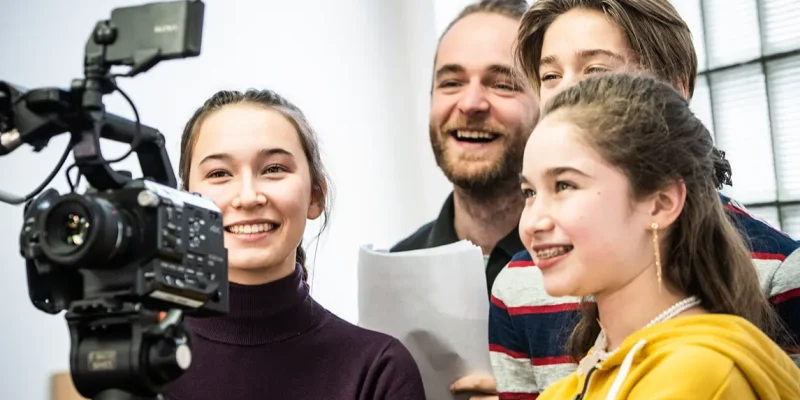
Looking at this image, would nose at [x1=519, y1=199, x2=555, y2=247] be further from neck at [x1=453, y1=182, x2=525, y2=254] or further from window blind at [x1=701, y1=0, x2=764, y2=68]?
window blind at [x1=701, y1=0, x2=764, y2=68]

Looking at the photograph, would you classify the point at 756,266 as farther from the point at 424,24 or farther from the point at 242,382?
the point at 424,24

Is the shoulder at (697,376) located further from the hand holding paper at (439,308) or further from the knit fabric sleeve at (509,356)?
the hand holding paper at (439,308)

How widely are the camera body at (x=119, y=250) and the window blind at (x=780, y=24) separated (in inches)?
90.6

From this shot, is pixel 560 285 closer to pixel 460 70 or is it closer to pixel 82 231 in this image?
pixel 82 231

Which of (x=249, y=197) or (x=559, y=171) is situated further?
(x=249, y=197)

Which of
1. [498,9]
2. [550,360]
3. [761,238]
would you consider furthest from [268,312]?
[498,9]

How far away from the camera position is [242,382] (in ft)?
5.09

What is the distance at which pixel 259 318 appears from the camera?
161 cm

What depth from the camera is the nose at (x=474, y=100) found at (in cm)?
191

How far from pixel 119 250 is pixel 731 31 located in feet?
8.11

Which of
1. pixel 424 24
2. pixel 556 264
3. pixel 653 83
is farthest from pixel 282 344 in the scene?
pixel 424 24

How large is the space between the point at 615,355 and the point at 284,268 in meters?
0.68

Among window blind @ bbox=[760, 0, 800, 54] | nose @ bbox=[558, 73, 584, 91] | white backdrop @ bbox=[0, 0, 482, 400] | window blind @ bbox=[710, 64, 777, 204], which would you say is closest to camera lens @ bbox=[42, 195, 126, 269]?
nose @ bbox=[558, 73, 584, 91]

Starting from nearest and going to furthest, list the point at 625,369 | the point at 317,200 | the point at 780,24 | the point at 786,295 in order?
the point at 625,369 < the point at 786,295 < the point at 317,200 < the point at 780,24
